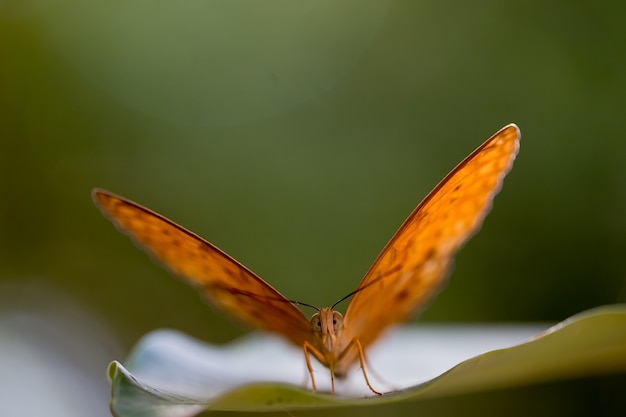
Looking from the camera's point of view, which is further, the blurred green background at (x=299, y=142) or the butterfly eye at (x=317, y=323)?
the blurred green background at (x=299, y=142)

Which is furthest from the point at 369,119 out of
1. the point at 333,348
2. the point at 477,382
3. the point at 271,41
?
the point at 477,382

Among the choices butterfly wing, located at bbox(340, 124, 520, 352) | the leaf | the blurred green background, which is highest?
the blurred green background

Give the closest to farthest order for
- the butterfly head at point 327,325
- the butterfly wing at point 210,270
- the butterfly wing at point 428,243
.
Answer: the butterfly wing at point 428,243 < the butterfly wing at point 210,270 < the butterfly head at point 327,325

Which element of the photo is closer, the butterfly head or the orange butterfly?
the orange butterfly

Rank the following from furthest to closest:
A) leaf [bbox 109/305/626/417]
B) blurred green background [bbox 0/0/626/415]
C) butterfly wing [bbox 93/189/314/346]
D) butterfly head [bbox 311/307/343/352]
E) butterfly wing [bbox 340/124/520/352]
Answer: blurred green background [bbox 0/0/626/415] < butterfly head [bbox 311/307/343/352] < butterfly wing [bbox 93/189/314/346] < butterfly wing [bbox 340/124/520/352] < leaf [bbox 109/305/626/417]

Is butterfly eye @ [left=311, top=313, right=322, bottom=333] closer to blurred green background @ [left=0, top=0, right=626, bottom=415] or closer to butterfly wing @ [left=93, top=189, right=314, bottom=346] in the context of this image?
butterfly wing @ [left=93, top=189, right=314, bottom=346]

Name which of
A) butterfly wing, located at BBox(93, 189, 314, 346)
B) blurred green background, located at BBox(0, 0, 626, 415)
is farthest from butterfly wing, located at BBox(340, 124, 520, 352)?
blurred green background, located at BBox(0, 0, 626, 415)

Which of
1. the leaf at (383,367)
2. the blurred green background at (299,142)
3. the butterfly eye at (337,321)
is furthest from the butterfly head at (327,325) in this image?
the blurred green background at (299,142)

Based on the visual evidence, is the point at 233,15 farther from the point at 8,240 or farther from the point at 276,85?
the point at 8,240

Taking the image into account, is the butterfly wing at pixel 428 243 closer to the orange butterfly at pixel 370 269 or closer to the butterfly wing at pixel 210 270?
the orange butterfly at pixel 370 269
